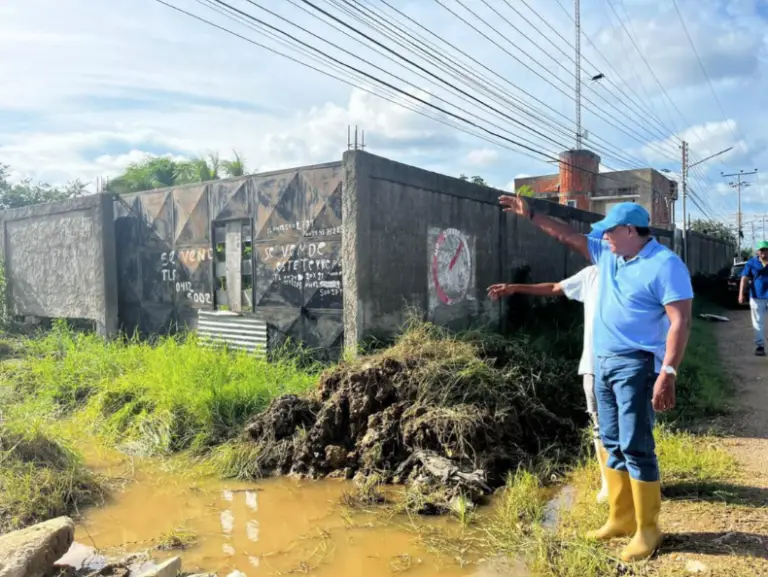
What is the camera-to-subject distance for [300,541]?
12.4 feet

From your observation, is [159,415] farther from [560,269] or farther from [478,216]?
[560,269]

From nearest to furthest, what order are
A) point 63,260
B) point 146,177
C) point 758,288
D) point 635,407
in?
point 635,407
point 758,288
point 63,260
point 146,177

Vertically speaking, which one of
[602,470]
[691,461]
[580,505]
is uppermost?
[602,470]

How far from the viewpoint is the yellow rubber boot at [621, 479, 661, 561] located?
119 inches

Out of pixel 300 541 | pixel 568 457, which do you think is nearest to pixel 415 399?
→ pixel 568 457

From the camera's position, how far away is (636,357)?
3.02 m

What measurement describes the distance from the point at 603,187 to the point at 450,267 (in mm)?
29140

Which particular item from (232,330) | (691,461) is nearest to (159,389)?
(232,330)

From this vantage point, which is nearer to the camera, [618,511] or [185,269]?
[618,511]

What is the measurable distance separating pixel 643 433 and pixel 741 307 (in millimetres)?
18392

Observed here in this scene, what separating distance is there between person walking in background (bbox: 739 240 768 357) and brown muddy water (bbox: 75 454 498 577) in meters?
7.37

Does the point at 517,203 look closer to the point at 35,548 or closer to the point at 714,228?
the point at 35,548

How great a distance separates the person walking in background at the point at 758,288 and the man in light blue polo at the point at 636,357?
6878 mm

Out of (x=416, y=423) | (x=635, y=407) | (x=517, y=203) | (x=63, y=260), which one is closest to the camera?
(x=635, y=407)
